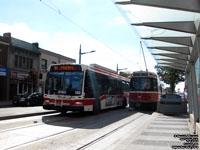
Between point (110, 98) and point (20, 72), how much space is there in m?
17.7

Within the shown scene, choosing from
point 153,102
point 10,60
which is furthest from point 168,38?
point 10,60

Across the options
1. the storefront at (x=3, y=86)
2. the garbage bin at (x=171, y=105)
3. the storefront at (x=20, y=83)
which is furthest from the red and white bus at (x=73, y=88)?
the storefront at (x=20, y=83)

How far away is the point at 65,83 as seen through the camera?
12.9 m

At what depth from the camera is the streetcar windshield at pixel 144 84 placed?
1870cm

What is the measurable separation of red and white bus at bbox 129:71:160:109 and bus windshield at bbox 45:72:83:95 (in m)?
7.54

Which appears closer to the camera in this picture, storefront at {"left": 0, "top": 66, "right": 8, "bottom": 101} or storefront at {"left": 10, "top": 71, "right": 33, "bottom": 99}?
storefront at {"left": 0, "top": 66, "right": 8, "bottom": 101}

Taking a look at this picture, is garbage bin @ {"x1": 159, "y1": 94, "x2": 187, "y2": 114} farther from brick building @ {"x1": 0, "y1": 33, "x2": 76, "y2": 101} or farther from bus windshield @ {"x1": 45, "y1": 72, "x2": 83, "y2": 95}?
brick building @ {"x1": 0, "y1": 33, "x2": 76, "y2": 101}

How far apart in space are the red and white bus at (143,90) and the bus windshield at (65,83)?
7542 millimetres

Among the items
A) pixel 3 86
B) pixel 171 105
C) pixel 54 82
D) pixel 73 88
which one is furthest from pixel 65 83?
pixel 3 86

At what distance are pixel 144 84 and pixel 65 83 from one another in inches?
330

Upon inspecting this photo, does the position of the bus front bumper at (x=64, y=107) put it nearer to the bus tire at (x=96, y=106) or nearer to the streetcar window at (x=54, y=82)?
the streetcar window at (x=54, y=82)

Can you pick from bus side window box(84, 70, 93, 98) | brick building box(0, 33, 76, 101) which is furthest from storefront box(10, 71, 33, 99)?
bus side window box(84, 70, 93, 98)

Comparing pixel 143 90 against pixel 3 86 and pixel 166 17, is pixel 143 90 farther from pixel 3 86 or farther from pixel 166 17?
pixel 3 86

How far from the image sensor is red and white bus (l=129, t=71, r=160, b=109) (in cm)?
1846
